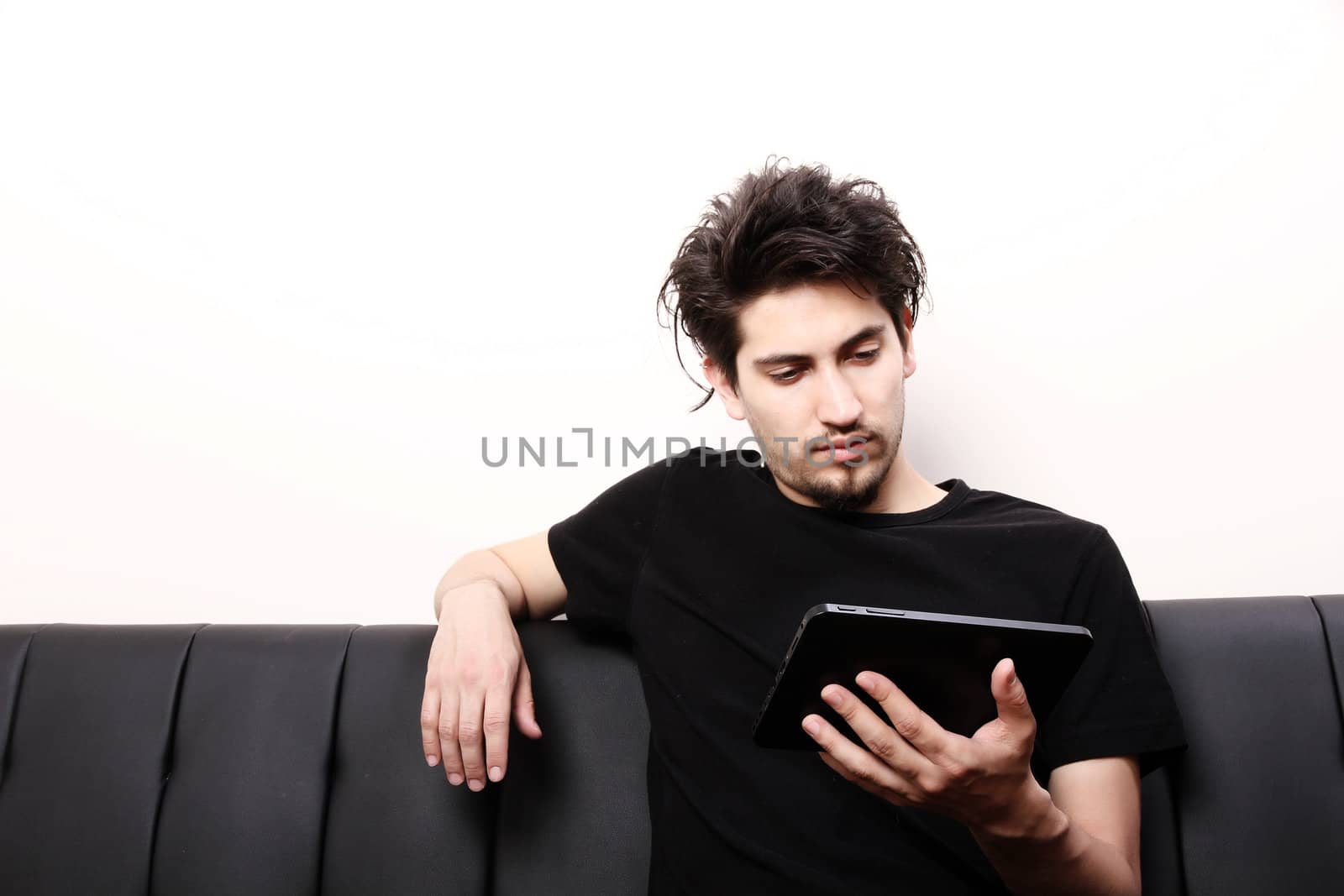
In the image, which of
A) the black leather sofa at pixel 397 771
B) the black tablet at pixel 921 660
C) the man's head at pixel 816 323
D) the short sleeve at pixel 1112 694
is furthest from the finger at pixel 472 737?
the short sleeve at pixel 1112 694

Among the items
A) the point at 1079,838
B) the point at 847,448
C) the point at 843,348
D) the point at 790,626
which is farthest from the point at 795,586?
the point at 1079,838

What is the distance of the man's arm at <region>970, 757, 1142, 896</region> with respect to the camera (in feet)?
2.56

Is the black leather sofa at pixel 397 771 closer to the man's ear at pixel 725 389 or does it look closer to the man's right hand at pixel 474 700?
the man's right hand at pixel 474 700

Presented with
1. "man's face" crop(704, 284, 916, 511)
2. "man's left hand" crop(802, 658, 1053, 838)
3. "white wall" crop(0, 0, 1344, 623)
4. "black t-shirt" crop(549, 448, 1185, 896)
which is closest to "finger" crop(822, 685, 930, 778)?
"man's left hand" crop(802, 658, 1053, 838)

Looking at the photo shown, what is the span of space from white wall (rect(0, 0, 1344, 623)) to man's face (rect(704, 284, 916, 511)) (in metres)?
0.33

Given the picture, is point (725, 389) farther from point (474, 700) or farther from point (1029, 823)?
point (1029, 823)

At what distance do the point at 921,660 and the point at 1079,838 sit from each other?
261 mm

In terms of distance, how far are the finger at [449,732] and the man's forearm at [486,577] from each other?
0.18 m

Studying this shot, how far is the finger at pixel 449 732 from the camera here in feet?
3.28

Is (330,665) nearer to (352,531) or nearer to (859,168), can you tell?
(352,531)

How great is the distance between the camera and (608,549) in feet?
3.93

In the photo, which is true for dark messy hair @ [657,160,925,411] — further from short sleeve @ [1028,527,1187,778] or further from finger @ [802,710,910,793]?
finger @ [802,710,910,793]

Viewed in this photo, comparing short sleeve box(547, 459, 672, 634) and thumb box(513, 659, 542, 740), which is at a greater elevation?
short sleeve box(547, 459, 672, 634)

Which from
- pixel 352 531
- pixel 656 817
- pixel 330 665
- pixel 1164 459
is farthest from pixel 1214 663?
pixel 352 531
